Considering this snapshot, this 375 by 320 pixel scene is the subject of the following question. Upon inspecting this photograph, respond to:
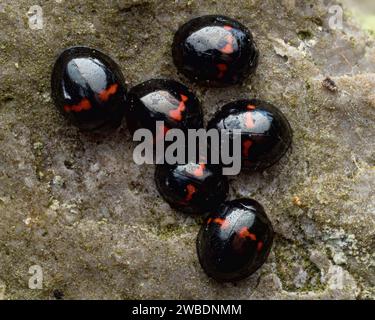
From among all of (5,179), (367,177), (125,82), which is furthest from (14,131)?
(367,177)

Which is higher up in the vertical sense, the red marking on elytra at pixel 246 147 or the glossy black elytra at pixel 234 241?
the red marking on elytra at pixel 246 147

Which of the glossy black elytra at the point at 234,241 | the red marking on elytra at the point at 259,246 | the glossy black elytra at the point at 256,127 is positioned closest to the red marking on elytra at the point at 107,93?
the glossy black elytra at the point at 256,127

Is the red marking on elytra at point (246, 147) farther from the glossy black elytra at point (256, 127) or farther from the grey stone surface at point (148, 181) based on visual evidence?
the grey stone surface at point (148, 181)

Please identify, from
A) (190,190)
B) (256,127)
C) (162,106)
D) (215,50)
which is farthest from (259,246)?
(215,50)

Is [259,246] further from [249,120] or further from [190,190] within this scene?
[249,120]

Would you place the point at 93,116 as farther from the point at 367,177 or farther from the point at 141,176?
the point at 367,177
